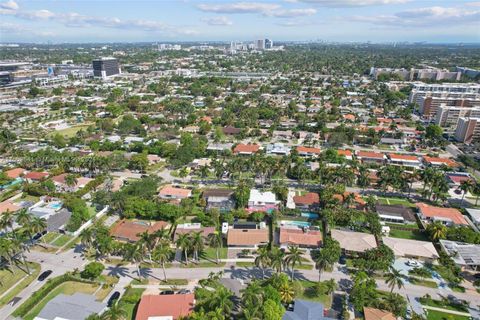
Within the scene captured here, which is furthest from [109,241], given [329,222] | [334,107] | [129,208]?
[334,107]

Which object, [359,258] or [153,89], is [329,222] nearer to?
[359,258]

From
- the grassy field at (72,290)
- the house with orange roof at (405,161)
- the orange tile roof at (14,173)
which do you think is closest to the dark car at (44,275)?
→ the grassy field at (72,290)

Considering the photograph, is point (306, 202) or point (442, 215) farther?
point (306, 202)

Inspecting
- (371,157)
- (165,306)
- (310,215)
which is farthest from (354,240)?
(371,157)

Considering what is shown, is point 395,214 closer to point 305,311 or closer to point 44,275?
point 305,311

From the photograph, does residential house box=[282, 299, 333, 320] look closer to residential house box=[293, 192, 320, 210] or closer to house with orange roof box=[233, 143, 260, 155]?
residential house box=[293, 192, 320, 210]

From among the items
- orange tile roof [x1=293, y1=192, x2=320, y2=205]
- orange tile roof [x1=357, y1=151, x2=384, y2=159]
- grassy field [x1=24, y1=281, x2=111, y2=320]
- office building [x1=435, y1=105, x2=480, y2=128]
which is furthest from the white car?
office building [x1=435, y1=105, x2=480, y2=128]
